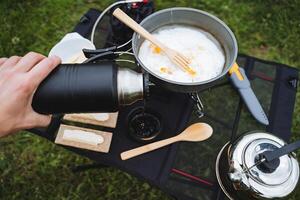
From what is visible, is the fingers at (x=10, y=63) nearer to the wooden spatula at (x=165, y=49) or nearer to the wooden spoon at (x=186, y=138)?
the wooden spatula at (x=165, y=49)

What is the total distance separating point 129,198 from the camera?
1.89 metres

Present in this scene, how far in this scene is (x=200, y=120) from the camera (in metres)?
1.41

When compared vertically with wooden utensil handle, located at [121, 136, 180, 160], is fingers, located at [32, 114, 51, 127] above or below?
above

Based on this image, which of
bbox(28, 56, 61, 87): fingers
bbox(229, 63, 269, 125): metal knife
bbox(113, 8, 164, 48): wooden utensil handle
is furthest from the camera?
bbox(229, 63, 269, 125): metal knife

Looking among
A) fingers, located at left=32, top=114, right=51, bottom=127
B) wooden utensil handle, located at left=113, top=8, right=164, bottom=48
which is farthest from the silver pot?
fingers, located at left=32, top=114, right=51, bottom=127

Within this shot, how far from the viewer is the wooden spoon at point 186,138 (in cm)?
129

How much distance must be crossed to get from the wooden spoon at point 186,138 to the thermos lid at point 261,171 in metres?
0.21

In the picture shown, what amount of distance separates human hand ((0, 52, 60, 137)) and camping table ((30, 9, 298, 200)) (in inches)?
9.9

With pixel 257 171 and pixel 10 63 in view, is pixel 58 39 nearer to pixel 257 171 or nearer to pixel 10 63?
Result: pixel 10 63

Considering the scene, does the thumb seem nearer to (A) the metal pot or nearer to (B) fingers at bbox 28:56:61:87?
(B) fingers at bbox 28:56:61:87

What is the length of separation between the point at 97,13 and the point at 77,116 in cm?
55

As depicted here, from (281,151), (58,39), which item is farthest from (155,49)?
(58,39)

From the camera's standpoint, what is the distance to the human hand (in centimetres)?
100

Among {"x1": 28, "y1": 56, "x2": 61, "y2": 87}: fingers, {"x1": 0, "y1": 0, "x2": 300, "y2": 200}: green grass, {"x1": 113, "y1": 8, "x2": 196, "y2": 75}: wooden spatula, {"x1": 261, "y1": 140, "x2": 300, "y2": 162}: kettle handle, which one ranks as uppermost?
{"x1": 113, "y1": 8, "x2": 196, "y2": 75}: wooden spatula
